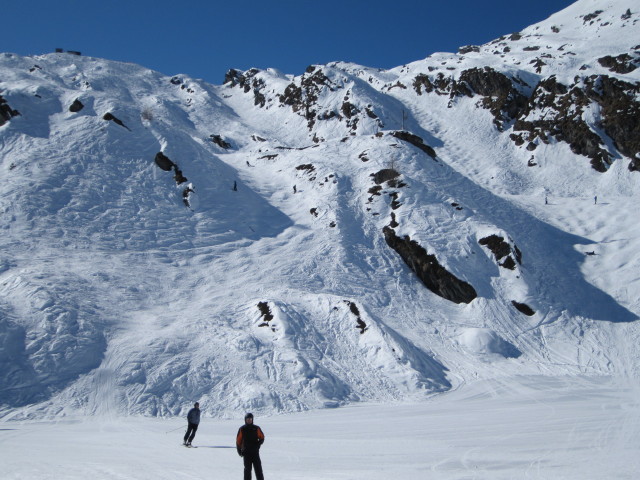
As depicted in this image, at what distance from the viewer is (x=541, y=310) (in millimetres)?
25094

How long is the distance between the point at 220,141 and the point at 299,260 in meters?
34.5

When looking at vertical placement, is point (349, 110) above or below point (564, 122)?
above

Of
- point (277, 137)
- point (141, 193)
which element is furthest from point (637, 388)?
point (277, 137)

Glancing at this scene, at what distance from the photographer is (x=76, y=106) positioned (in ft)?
123

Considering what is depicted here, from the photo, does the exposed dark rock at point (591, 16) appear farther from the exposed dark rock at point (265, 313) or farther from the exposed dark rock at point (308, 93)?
the exposed dark rock at point (265, 313)

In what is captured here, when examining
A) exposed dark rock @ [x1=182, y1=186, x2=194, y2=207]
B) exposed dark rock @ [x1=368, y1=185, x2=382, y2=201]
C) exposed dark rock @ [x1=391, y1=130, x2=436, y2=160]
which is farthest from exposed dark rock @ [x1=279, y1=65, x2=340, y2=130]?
exposed dark rock @ [x1=182, y1=186, x2=194, y2=207]

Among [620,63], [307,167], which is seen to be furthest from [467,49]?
[307,167]

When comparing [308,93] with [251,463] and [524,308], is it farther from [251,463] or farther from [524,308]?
[251,463]

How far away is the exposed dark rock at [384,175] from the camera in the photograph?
35656 mm

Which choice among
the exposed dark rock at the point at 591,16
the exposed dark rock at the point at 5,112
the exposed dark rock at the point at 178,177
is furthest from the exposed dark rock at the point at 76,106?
the exposed dark rock at the point at 591,16

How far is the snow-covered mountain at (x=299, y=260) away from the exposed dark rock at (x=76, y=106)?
105 millimetres

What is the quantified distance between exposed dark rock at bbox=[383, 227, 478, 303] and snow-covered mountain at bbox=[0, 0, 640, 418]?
135 mm

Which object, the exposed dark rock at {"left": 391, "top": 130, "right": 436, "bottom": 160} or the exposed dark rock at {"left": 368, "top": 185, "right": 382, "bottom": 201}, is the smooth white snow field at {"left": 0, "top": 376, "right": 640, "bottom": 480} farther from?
the exposed dark rock at {"left": 391, "top": 130, "right": 436, "bottom": 160}

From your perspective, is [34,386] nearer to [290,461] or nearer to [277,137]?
[290,461]
